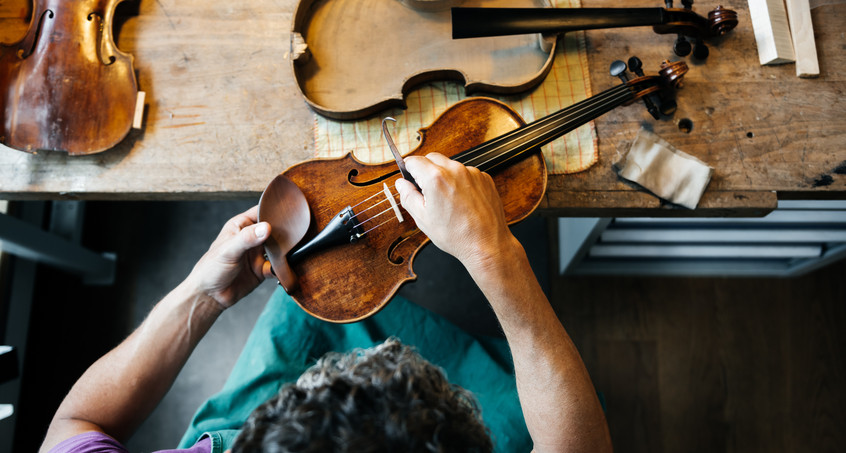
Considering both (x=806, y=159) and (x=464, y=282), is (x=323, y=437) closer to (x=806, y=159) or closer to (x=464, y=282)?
(x=806, y=159)

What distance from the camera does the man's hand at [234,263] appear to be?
3.61 feet

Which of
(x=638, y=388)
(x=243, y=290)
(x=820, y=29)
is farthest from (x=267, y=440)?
→ (x=638, y=388)

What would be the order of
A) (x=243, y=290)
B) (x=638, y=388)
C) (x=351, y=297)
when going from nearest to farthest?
(x=351, y=297) < (x=243, y=290) < (x=638, y=388)

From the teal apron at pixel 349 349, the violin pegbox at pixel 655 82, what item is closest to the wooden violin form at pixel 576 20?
the violin pegbox at pixel 655 82

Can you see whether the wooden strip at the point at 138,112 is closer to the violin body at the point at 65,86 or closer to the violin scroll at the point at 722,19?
the violin body at the point at 65,86

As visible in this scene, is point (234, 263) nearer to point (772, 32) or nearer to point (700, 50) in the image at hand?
point (700, 50)

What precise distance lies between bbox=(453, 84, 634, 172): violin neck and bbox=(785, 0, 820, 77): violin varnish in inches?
22.5

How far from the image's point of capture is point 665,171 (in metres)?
1.25

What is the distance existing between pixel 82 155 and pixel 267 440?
3.26 feet

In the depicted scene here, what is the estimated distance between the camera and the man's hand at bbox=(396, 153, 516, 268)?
3.37 feet

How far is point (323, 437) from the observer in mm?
716

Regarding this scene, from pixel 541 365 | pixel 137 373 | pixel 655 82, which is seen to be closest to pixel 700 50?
pixel 655 82

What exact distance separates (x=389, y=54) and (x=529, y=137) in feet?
1.45

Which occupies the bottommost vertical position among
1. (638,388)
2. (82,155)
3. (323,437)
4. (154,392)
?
(638,388)
